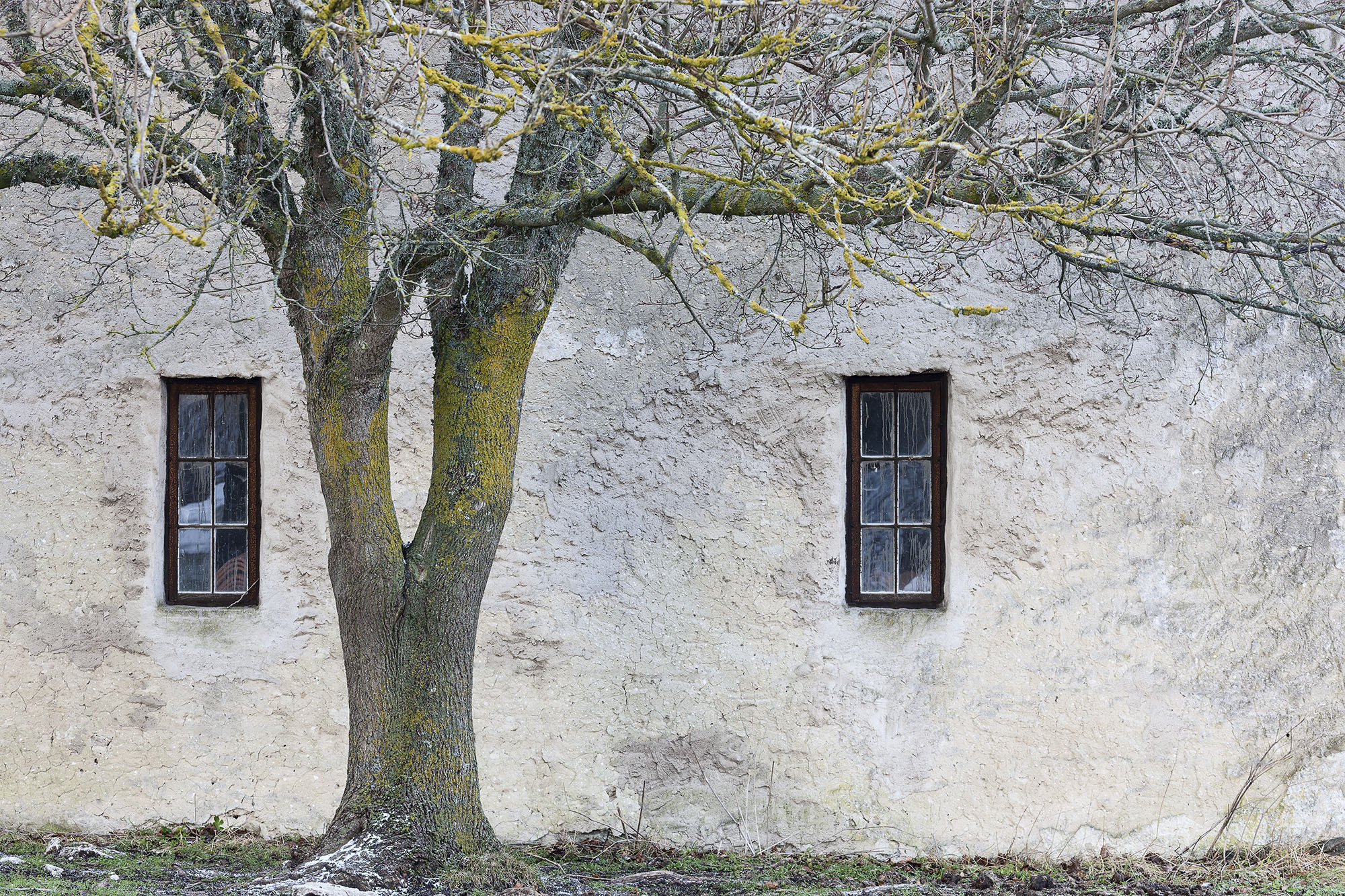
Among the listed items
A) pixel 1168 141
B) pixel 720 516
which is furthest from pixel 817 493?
pixel 1168 141

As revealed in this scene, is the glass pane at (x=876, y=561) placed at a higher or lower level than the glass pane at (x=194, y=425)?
lower

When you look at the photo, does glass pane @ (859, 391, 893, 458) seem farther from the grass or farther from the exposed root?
the grass

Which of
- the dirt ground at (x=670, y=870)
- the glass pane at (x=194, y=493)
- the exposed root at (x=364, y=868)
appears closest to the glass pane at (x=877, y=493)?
the dirt ground at (x=670, y=870)

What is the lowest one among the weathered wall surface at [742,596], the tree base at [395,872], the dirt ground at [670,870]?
the dirt ground at [670,870]

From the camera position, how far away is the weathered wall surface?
5.18 m

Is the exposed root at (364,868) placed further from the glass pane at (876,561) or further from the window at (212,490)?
the glass pane at (876,561)

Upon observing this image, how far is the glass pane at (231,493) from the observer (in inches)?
218

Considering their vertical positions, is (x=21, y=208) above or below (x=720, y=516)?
above

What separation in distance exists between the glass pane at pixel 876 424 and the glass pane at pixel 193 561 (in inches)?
130

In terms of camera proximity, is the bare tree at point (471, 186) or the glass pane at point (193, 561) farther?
the glass pane at point (193, 561)

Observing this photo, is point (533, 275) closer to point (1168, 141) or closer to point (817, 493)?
point (817, 493)

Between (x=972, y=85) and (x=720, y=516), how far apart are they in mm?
2286

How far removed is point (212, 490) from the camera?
5.54m

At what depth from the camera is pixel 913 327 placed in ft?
17.4
